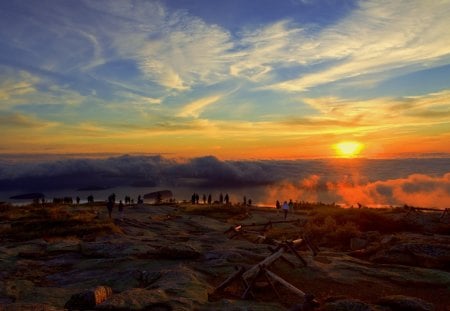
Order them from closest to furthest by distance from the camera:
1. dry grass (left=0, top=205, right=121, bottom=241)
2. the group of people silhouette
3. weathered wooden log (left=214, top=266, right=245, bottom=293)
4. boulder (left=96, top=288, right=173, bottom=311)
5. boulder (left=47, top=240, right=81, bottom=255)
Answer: boulder (left=96, top=288, right=173, bottom=311)
weathered wooden log (left=214, top=266, right=245, bottom=293)
boulder (left=47, top=240, right=81, bottom=255)
dry grass (left=0, top=205, right=121, bottom=241)
the group of people silhouette

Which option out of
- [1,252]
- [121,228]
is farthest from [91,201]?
[1,252]

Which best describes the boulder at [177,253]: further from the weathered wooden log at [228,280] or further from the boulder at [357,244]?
the boulder at [357,244]

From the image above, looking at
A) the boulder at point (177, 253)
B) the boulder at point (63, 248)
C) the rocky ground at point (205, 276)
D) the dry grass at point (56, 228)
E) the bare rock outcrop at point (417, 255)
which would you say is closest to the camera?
the rocky ground at point (205, 276)

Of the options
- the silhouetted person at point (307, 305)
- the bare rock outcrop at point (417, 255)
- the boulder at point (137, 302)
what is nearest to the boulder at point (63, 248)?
the boulder at point (137, 302)

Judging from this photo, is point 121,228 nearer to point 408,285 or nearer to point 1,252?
point 1,252

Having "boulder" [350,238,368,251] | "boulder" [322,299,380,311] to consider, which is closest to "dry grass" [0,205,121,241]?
"boulder" [350,238,368,251]

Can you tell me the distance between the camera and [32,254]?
26547 mm

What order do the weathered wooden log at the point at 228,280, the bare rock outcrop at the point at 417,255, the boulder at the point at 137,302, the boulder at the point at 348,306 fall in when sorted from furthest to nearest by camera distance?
1. the bare rock outcrop at the point at 417,255
2. the weathered wooden log at the point at 228,280
3. the boulder at the point at 348,306
4. the boulder at the point at 137,302

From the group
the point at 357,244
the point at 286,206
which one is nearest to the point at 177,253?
the point at 357,244

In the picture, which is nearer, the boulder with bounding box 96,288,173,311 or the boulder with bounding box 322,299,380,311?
the boulder with bounding box 96,288,173,311

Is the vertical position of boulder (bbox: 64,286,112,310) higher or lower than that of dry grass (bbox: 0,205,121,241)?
higher

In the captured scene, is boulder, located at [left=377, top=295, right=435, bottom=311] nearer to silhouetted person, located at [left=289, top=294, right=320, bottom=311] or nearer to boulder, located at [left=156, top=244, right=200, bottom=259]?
silhouetted person, located at [left=289, top=294, right=320, bottom=311]

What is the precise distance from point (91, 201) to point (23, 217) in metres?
36.4

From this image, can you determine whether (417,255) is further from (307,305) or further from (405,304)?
(307,305)
